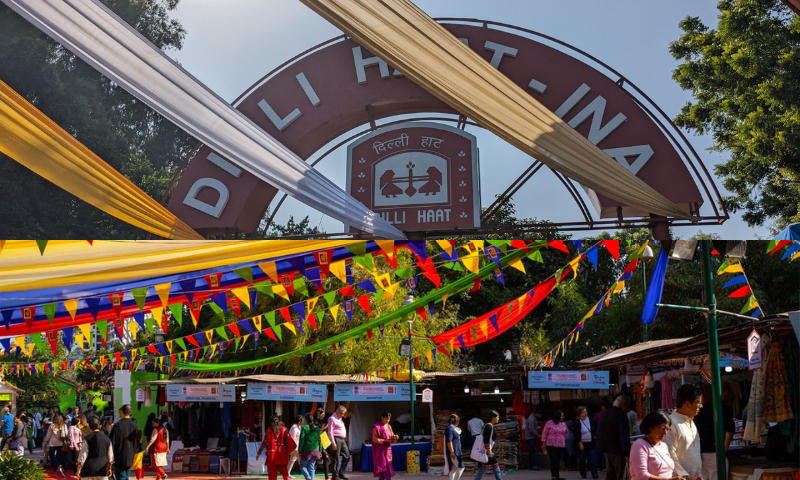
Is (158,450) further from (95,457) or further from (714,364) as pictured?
(714,364)

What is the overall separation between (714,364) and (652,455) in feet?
9.55

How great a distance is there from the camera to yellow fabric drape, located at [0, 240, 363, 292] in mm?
6621

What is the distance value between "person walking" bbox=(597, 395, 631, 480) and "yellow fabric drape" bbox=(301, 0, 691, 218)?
4557 millimetres

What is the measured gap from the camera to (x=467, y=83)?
6.32 meters

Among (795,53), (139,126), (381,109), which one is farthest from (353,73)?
(139,126)

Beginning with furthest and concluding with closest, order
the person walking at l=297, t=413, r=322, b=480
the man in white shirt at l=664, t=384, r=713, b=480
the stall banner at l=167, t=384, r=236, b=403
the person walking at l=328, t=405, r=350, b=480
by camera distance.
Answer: the stall banner at l=167, t=384, r=236, b=403, the person walking at l=328, t=405, r=350, b=480, the person walking at l=297, t=413, r=322, b=480, the man in white shirt at l=664, t=384, r=713, b=480

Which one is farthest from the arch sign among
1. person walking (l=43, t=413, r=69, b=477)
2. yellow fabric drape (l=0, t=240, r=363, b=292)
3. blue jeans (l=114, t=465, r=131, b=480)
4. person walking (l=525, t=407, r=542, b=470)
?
person walking (l=525, t=407, r=542, b=470)

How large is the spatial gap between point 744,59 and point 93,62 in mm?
18950

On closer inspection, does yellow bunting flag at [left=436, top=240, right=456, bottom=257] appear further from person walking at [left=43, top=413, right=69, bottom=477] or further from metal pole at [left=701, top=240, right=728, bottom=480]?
person walking at [left=43, top=413, right=69, bottom=477]

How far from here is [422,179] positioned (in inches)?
347

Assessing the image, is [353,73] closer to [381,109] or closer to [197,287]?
[381,109]

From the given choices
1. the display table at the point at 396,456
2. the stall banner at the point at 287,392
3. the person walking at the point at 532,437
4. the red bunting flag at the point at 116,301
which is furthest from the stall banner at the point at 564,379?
the red bunting flag at the point at 116,301

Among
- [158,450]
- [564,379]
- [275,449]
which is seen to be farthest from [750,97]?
[158,450]

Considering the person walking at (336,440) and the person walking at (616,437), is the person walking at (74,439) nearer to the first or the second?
the person walking at (336,440)
